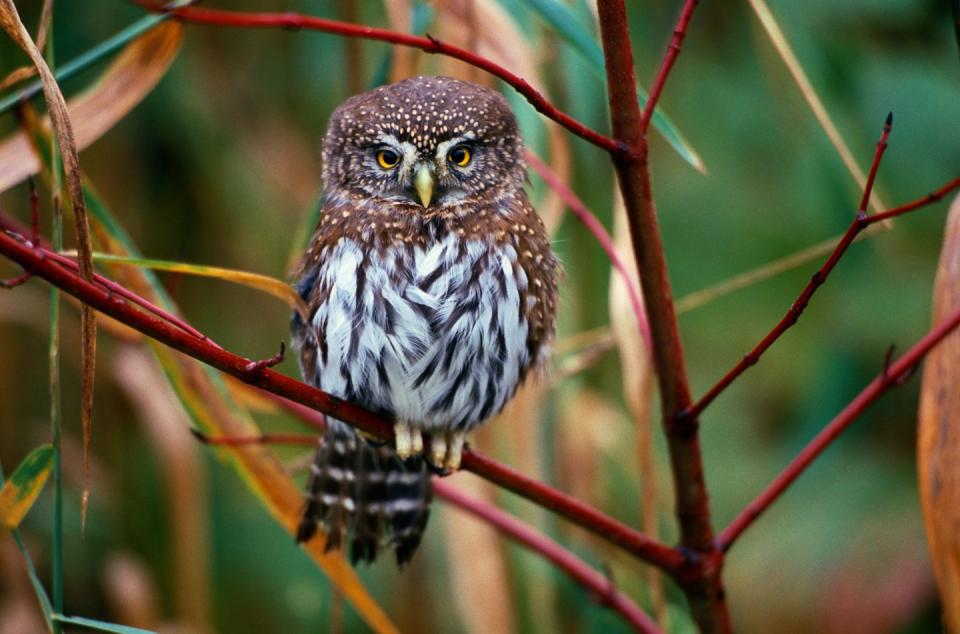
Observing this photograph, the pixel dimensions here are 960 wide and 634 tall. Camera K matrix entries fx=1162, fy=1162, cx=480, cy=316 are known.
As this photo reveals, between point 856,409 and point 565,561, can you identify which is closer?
point 856,409

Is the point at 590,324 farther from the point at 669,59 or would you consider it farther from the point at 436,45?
the point at 436,45

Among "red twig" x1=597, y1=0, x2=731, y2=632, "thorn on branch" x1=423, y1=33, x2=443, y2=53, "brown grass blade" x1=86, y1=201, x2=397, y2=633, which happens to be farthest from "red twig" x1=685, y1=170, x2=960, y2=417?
"brown grass blade" x1=86, y1=201, x2=397, y2=633

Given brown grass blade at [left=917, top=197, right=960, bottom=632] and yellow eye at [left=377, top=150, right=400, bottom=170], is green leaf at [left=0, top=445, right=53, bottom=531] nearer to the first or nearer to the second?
yellow eye at [left=377, top=150, right=400, bottom=170]

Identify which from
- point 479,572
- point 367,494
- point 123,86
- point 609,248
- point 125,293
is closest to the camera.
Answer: point 125,293

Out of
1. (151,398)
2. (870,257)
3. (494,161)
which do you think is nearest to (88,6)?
(151,398)

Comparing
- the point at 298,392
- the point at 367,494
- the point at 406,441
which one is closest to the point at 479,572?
the point at 367,494

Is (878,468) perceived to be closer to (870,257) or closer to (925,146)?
(870,257)

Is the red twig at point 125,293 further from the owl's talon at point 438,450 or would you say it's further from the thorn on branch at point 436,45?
the owl's talon at point 438,450
